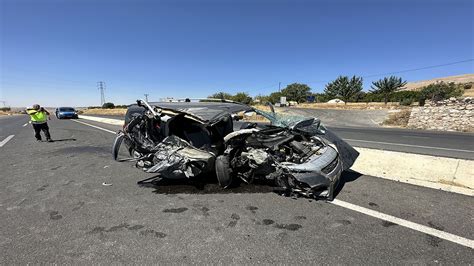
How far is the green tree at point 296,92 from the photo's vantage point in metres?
96.1

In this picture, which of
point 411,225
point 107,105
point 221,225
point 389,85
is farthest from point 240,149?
point 107,105

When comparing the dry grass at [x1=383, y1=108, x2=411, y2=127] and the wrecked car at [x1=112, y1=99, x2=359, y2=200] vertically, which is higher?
the wrecked car at [x1=112, y1=99, x2=359, y2=200]

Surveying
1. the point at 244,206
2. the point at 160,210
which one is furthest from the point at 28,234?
the point at 244,206

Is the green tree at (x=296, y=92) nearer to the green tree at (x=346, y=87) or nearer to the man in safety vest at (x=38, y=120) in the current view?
the green tree at (x=346, y=87)

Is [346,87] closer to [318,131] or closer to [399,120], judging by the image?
[399,120]

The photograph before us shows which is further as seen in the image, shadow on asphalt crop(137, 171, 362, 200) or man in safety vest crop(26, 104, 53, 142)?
man in safety vest crop(26, 104, 53, 142)

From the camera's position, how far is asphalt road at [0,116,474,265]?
2.59 m

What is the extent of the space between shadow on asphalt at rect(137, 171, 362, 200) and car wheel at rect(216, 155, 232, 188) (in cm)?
14

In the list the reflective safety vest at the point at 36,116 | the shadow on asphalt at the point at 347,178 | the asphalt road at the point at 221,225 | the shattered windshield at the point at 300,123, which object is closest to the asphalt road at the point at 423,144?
the shadow on asphalt at the point at 347,178

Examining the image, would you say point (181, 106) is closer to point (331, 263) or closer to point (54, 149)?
point (331, 263)

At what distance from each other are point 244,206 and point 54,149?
844 centimetres

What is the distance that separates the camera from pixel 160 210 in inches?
148

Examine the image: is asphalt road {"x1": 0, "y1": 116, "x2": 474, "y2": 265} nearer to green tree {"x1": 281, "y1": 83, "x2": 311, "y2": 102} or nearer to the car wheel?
the car wheel

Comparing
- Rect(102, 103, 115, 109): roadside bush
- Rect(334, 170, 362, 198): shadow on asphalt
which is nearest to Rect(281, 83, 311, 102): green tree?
Rect(102, 103, 115, 109): roadside bush
